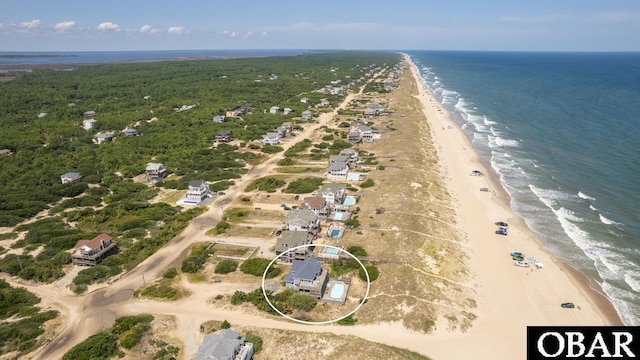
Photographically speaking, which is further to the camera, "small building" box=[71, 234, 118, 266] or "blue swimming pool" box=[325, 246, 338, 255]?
"blue swimming pool" box=[325, 246, 338, 255]

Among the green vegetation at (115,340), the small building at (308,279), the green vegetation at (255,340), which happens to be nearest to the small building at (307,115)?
the small building at (308,279)

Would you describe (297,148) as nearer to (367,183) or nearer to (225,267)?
(367,183)

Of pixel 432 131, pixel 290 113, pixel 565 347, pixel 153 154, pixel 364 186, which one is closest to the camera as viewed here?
pixel 565 347

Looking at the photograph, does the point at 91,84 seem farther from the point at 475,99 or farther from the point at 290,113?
the point at 475,99

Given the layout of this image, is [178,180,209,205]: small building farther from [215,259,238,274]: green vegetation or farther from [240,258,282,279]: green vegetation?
[240,258,282,279]: green vegetation

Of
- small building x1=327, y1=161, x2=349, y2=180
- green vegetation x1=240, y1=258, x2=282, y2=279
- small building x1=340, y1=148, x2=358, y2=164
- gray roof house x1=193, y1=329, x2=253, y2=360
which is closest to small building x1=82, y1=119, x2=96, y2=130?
small building x1=340, y1=148, x2=358, y2=164

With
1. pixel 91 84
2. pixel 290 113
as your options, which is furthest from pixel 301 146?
pixel 91 84
